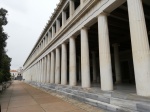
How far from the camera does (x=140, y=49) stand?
19.1 ft

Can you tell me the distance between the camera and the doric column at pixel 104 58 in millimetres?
7879

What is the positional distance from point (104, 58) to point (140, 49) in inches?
98.8

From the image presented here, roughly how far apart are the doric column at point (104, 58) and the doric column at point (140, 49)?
2110mm

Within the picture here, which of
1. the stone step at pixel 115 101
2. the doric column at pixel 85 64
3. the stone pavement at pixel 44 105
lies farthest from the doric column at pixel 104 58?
the doric column at pixel 85 64

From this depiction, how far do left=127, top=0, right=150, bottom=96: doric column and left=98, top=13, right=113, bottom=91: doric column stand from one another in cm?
211

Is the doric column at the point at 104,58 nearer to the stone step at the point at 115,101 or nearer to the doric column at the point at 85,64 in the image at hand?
the stone step at the point at 115,101

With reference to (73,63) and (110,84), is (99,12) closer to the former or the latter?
(110,84)

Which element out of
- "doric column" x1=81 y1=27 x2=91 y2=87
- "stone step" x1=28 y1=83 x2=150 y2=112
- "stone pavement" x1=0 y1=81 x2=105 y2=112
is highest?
"doric column" x1=81 y1=27 x2=91 y2=87

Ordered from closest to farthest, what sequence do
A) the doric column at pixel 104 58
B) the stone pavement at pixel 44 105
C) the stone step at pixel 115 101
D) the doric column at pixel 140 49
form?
the stone step at pixel 115 101
the doric column at pixel 140 49
the stone pavement at pixel 44 105
the doric column at pixel 104 58

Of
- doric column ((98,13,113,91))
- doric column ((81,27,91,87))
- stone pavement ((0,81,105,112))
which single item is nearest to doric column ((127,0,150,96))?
doric column ((98,13,113,91))

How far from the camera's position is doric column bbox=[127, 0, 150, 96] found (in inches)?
219

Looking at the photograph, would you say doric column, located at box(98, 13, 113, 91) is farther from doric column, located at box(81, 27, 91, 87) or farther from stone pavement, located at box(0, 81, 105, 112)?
doric column, located at box(81, 27, 91, 87)

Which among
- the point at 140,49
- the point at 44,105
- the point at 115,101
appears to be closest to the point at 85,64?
the point at 44,105

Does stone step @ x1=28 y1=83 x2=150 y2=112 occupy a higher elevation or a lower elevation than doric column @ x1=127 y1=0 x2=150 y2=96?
lower
